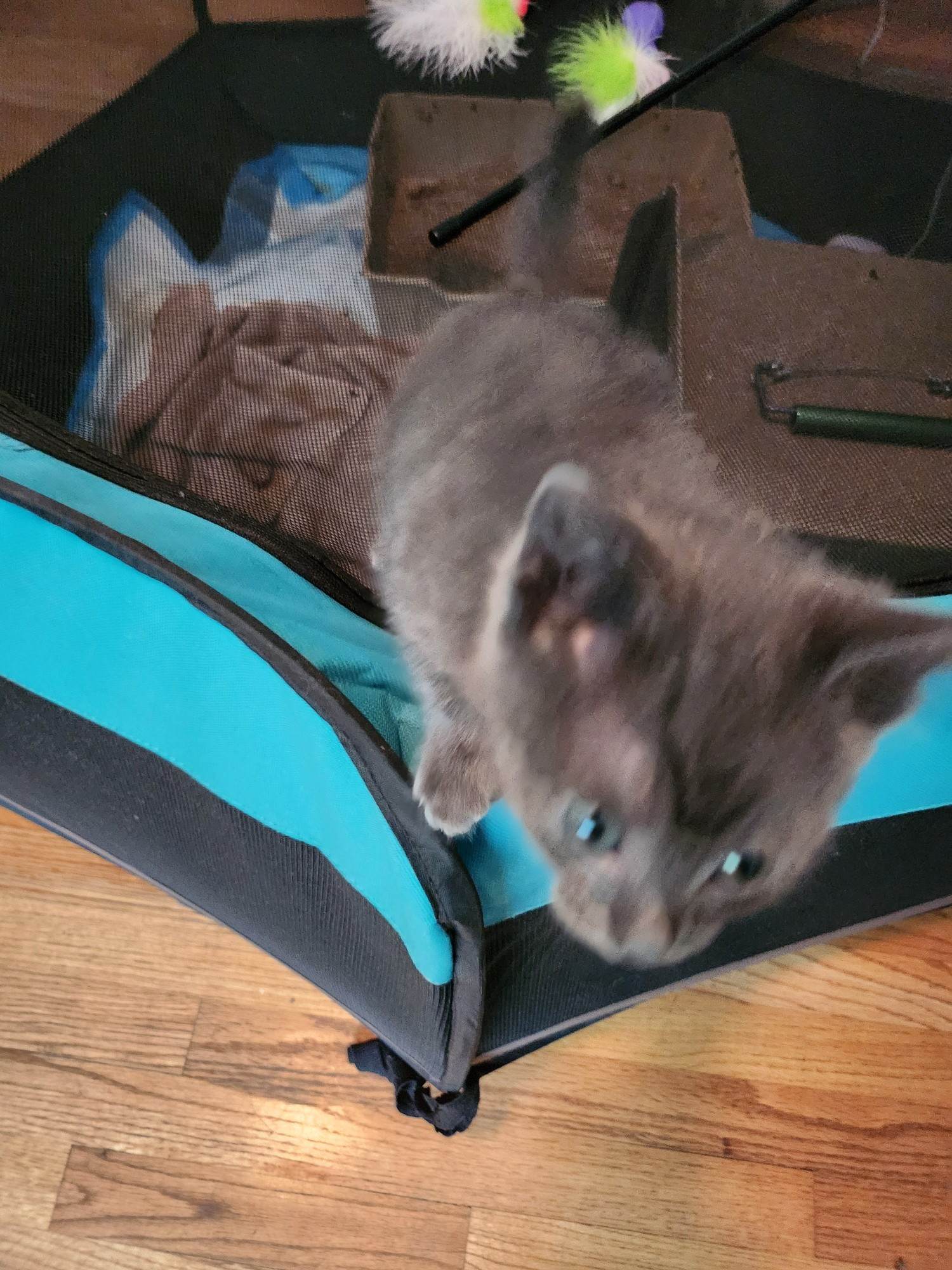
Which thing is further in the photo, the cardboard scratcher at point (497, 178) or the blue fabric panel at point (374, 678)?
the cardboard scratcher at point (497, 178)

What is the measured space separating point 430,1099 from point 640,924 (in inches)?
16.8

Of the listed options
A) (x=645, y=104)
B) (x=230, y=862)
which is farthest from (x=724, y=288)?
(x=230, y=862)

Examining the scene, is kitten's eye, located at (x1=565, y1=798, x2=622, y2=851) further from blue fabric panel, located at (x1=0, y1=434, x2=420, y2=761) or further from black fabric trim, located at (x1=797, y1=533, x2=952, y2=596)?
black fabric trim, located at (x1=797, y1=533, x2=952, y2=596)

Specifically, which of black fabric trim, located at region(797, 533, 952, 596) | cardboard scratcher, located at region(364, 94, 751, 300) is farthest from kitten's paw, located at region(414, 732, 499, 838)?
cardboard scratcher, located at region(364, 94, 751, 300)

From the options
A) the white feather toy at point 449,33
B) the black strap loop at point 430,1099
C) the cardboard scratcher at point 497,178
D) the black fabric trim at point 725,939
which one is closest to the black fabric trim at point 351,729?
the black fabric trim at point 725,939

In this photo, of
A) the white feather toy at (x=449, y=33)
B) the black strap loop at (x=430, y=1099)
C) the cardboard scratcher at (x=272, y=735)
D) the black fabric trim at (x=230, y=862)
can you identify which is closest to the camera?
the cardboard scratcher at (x=272, y=735)

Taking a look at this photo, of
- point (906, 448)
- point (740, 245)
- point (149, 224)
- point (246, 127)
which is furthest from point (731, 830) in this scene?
point (246, 127)

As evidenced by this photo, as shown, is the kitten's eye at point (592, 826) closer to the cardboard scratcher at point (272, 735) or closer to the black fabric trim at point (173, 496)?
the cardboard scratcher at point (272, 735)

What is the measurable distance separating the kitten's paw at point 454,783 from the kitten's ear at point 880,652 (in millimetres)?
287

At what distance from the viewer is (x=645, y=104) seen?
1.22m

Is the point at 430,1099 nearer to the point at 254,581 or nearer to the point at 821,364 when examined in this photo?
the point at 254,581

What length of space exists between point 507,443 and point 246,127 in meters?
0.95

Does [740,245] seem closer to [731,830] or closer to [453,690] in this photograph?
[453,690]

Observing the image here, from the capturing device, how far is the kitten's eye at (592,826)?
531mm
